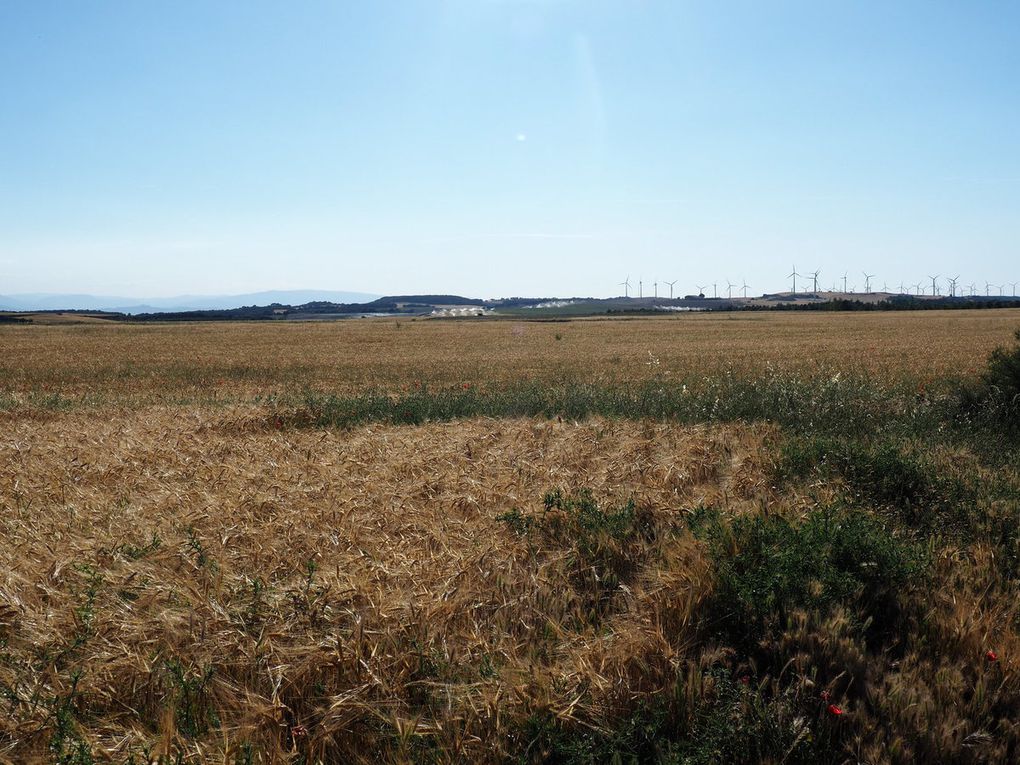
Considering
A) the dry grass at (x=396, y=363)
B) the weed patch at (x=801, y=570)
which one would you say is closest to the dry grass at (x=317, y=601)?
the weed patch at (x=801, y=570)

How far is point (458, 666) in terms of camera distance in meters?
3.70

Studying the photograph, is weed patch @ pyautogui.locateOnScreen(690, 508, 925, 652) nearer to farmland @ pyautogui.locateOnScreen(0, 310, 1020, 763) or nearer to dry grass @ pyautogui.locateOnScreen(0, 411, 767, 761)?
farmland @ pyautogui.locateOnScreen(0, 310, 1020, 763)

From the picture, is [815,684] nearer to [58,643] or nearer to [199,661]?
[199,661]

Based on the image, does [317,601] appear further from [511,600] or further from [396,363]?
[396,363]

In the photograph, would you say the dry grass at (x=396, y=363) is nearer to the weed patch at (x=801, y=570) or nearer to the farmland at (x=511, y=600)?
the farmland at (x=511, y=600)

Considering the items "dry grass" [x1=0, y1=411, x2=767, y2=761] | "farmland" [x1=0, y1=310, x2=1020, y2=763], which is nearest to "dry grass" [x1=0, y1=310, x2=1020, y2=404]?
"dry grass" [x1=0, y1=411, x2=767, y2=761]

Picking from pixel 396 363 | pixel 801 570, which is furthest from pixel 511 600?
pixel 396 363

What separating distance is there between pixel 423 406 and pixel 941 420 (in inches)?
333

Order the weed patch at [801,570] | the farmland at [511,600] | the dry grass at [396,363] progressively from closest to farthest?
1. the farmland at [511,600]
2. the weed patch at [801,570]
3. the dry grass at [396,363]

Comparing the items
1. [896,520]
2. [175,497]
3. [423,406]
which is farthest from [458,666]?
[423,406]

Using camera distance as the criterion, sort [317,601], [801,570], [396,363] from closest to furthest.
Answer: [317,601] → [801,570] → [396,363]

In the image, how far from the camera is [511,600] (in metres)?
4.28

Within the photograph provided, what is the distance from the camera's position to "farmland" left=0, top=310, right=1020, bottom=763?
3.28 meters

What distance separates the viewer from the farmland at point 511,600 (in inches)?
129
